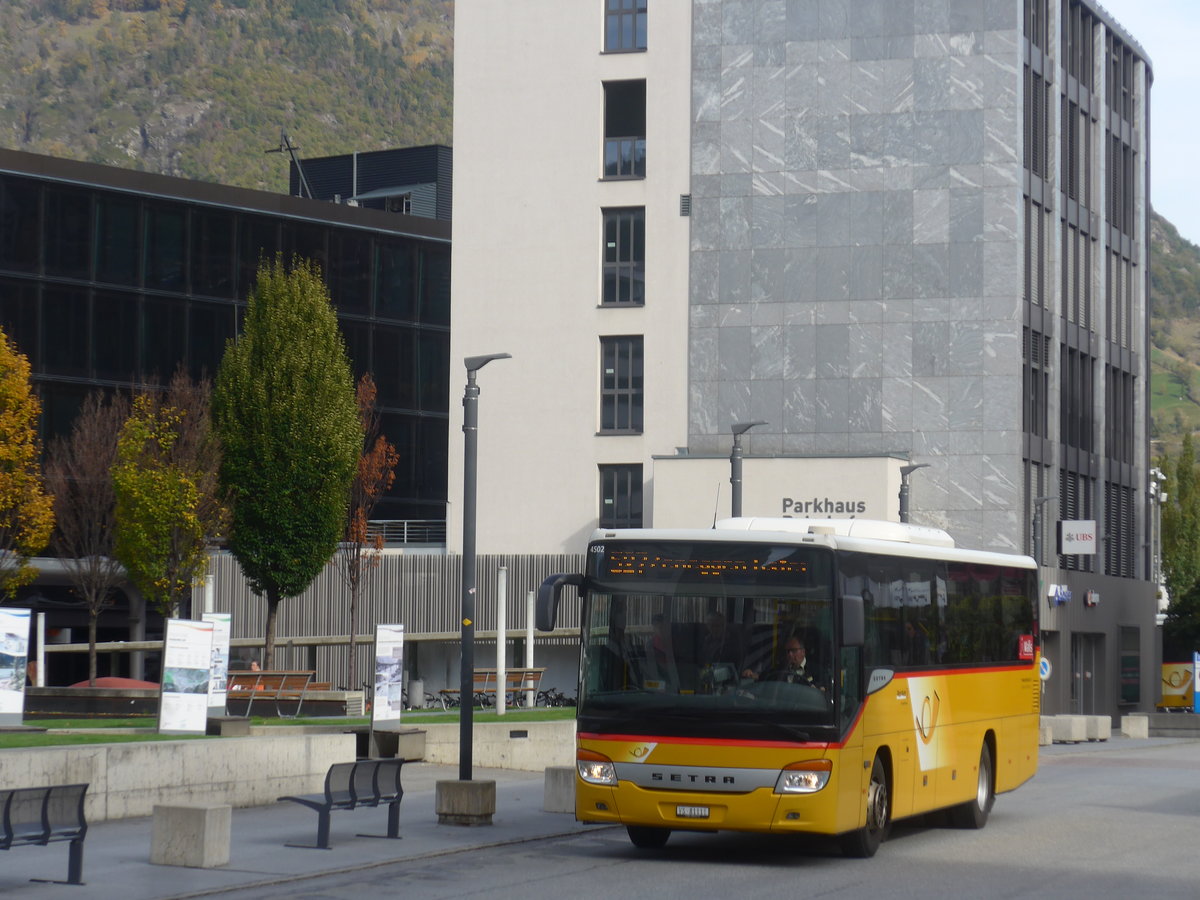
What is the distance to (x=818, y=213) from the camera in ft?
191

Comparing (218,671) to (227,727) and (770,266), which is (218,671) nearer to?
(227,727)

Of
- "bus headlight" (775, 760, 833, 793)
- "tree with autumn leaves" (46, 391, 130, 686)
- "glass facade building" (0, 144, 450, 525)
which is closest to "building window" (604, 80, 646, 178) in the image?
"glass facade building" (0, 144, 450, 525)

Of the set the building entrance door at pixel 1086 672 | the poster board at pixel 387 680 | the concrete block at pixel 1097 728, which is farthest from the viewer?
the building entrance door at pixel 1086 672

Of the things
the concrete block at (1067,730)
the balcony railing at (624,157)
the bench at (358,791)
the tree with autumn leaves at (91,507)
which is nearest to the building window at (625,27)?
the balcony railing at (624,157)

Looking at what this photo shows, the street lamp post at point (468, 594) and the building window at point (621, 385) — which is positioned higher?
the building window at point (621, 385)

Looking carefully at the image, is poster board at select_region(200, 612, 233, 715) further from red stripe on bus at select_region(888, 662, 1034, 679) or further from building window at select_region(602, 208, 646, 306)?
building window at select_region(602, 208, 646, 306)

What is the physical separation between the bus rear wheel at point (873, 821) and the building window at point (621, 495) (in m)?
40.8

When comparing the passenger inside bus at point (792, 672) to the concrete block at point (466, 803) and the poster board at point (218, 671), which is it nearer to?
the concrete block at point (466, 803)

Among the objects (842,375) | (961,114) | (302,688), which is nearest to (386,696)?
(302,688)

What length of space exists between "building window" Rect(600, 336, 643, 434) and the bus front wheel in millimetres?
41196

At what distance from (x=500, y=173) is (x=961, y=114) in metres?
14.6

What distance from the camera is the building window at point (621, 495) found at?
5897cm

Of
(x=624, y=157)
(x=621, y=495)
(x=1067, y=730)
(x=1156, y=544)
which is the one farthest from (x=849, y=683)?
(x=1156, y=544)

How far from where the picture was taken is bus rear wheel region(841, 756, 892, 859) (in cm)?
1745
